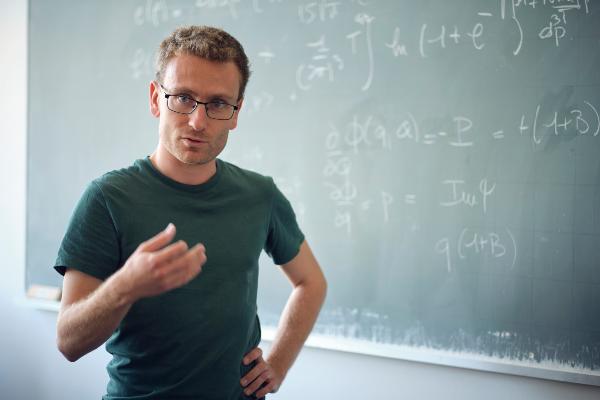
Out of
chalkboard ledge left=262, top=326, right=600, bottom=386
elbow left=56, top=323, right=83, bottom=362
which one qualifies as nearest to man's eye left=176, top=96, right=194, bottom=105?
elbow left=56, top=323, right=83, bottom=362

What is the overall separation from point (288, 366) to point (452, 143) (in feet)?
3.10

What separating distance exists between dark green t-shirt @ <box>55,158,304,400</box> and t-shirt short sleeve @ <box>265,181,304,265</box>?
5.5 inches

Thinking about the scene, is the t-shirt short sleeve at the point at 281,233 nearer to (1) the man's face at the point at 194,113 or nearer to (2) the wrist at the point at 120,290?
(1) the man's face at the point at 194,113

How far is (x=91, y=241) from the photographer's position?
1133mm

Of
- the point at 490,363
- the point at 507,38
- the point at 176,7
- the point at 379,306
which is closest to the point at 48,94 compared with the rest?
the point at 176,7

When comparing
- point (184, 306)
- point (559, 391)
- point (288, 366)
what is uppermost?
point (184, 306)

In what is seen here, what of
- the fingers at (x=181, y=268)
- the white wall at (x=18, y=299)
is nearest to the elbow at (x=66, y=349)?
the fingers at (x=181, y=268)

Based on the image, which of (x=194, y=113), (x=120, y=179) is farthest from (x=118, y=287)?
(x=194, y=113)

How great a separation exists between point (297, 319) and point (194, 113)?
665mm

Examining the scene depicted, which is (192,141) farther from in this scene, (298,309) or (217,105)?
(298,309)

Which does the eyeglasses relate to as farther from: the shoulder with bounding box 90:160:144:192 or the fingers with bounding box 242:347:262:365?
the fingers with bounding box 242:347:262:365

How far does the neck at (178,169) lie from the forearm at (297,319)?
48cm

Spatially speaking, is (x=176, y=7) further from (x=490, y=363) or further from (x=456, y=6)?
(x=490, y=363)

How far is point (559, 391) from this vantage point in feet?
6.05
